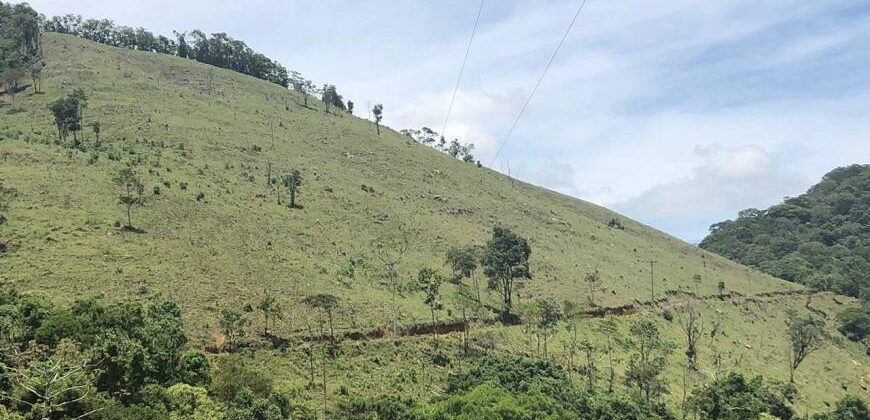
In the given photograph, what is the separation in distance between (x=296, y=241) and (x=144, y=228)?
1782cm

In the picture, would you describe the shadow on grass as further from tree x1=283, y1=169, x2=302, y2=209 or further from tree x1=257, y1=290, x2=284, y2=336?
tree x1=283, y1=169, x2=302, y2=209

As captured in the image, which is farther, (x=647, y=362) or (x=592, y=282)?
(x=592, y=282)

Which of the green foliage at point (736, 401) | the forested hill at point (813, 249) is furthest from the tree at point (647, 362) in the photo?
the forested hill at point (813, 249)

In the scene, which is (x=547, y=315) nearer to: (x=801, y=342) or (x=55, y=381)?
(x=801, y=342)

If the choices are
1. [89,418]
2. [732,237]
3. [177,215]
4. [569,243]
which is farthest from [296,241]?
[732,237]

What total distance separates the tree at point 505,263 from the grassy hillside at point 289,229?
188 inches

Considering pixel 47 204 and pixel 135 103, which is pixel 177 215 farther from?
pixel 135 103

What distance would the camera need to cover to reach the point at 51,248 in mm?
61031

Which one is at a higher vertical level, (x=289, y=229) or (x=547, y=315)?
(x=289, y=229)

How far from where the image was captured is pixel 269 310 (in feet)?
196

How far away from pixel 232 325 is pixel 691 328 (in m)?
64.9

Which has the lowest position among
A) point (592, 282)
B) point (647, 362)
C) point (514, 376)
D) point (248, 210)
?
point (647, 362)

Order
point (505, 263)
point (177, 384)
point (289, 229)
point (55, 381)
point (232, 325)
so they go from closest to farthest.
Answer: point (55, 381), point (177, 384), point (232, 325), point (505, 263), point (289, 229)

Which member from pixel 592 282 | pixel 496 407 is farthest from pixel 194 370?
pixel 592 282
